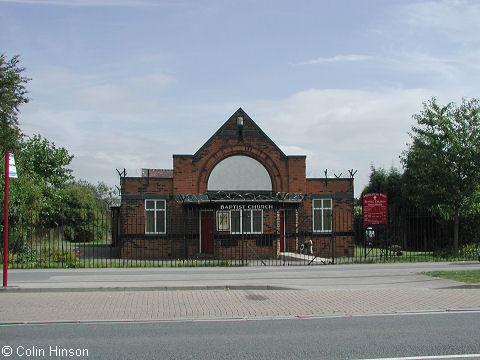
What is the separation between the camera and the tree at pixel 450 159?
24.1m

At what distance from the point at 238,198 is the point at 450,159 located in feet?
34.9

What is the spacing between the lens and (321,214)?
2994 centimetres

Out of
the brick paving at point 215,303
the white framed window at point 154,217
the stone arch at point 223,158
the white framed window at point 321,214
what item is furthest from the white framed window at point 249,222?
the brick paving at point 215,303

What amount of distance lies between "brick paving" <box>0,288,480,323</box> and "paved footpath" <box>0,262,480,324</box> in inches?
0.8

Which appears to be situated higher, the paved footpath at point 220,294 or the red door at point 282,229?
the red door at point 282,229

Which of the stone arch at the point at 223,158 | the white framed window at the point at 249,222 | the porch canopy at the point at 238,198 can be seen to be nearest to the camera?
the porch canopy at the point at 238,198

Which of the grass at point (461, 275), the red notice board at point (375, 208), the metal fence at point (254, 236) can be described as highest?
the red notice board at point (375, 208)

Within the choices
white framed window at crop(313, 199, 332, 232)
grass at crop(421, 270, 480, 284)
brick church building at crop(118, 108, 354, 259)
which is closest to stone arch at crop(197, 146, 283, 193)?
brick church building at crop(118, 108, 354, 259)

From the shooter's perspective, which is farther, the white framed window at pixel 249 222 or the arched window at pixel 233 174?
the arched window at pixel 233 174

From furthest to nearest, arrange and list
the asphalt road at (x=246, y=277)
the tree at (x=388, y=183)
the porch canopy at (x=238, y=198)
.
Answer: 1. the tree at (x=388, y=183)
2. the porch canopy at (x=238, y=198)
3. the asphalt road at (x=246, y=277)

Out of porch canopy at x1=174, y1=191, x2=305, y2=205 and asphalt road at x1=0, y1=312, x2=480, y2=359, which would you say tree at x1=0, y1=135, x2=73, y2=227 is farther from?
asphalt road at x1=0, y1=312, x2=480, y2=359

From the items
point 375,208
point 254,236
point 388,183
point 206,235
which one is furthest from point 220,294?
point 388,183

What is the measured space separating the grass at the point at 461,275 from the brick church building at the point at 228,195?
11286 millimetres

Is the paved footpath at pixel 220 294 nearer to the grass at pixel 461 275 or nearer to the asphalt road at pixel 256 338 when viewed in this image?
the grass at pixel 461 275
